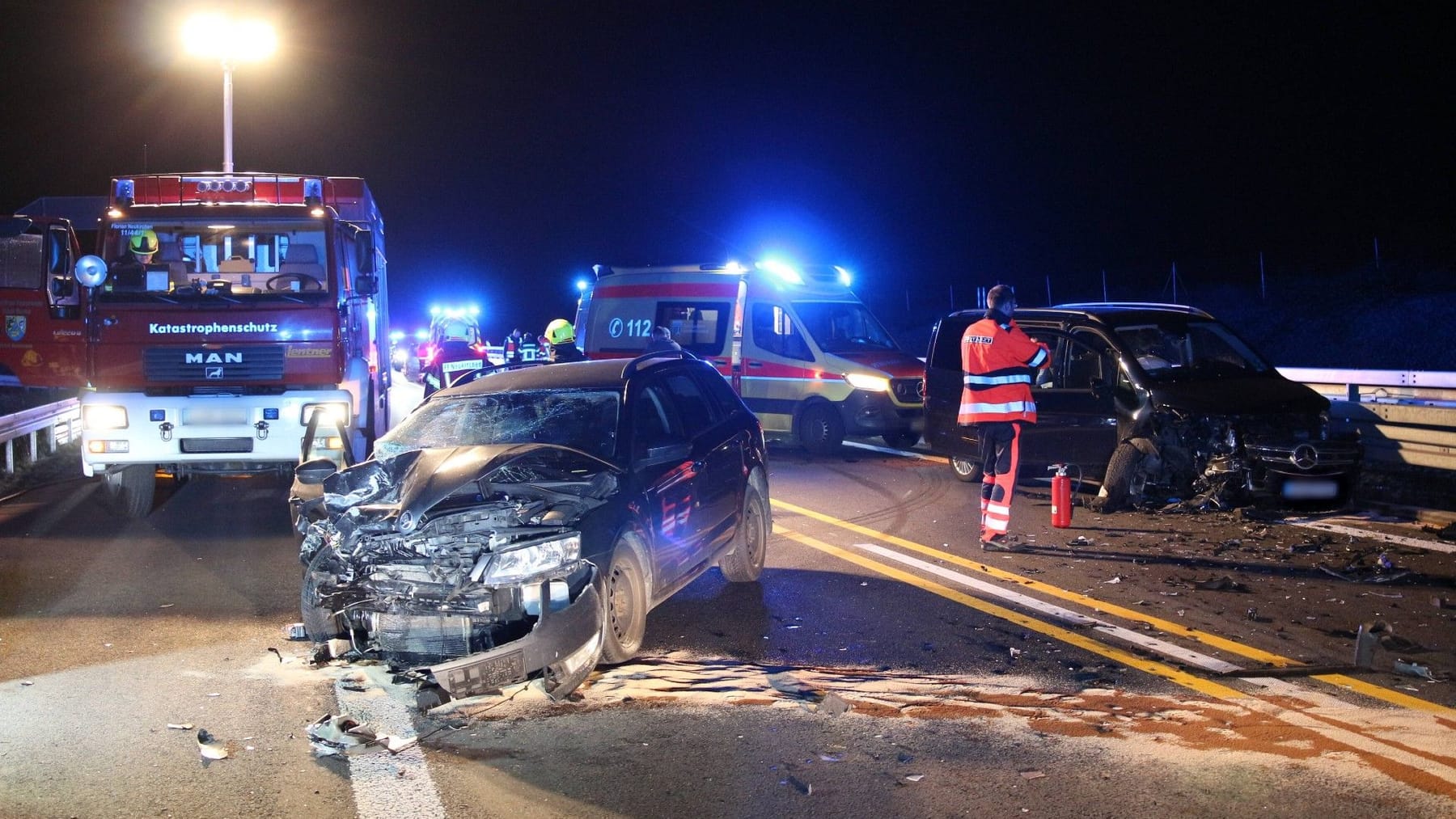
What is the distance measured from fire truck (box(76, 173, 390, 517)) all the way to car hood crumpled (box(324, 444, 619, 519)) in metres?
4.68

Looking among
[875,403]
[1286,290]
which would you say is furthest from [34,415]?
[1286,290]

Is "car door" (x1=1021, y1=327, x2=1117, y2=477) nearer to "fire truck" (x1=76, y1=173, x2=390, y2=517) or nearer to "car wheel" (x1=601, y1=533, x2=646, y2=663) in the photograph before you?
"car wheel" (x1=601, y1=533, x2=646, y2=663)

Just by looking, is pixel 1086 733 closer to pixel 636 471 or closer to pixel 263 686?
pixel 636 471

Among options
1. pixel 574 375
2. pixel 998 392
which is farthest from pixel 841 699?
pixel 998 392

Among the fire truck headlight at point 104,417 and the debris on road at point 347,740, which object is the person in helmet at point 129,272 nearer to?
the fire truck headlight at point 104,417

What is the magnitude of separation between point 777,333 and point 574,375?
879 cm

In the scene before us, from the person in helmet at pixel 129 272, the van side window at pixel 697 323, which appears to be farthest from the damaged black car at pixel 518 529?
the van side window at pixel 697 323

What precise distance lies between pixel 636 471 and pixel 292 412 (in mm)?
5696

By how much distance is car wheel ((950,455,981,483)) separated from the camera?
12.7m

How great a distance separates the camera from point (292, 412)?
10.9 meters

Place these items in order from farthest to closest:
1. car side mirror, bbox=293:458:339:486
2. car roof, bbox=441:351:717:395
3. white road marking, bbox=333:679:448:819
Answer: car roof, bbox=441:351:717:395 → car side mirror, bbox=293:458:339:486 → white road marking, bbox=333:679:448:819

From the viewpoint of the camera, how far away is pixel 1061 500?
9844 mm

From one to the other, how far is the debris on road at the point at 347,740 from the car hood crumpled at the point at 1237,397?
731cm

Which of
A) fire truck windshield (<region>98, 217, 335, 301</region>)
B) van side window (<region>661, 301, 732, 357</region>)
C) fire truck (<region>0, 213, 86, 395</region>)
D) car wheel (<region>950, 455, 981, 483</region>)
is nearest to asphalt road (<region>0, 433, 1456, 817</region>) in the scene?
fire truck windshield (<region>98, 217, 335, 301</region>)
